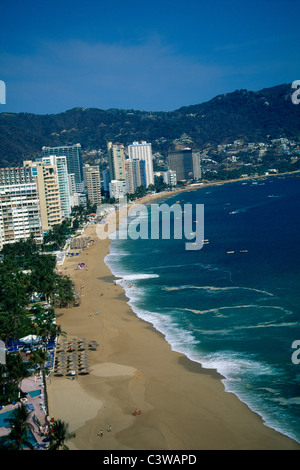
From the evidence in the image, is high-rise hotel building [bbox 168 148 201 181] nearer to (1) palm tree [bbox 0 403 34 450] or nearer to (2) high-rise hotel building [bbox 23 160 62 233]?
(2) high-rise hotel building [bbox 23 160 62 233]

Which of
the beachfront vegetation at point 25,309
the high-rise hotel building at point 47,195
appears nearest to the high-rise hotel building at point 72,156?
the high-rise hotel building at point 47,195

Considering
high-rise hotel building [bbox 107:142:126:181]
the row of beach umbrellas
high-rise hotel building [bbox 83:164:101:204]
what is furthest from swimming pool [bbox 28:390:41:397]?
high-rise hotel building [bbox 107:142:126:181]

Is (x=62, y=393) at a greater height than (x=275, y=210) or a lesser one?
lesser

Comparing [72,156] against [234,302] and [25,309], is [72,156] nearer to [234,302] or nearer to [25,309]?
[25,309]

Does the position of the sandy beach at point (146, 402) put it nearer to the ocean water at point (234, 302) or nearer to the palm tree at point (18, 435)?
the ocean water at point (234, 302)
